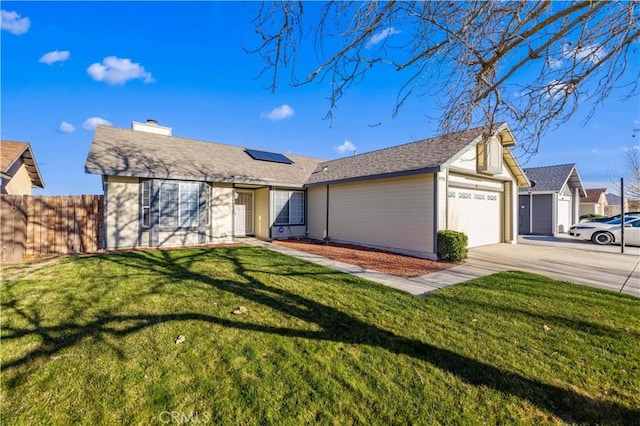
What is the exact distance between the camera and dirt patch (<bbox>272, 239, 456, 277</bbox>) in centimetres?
791

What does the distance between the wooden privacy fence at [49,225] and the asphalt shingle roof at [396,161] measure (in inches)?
366

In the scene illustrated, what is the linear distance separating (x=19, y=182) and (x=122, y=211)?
33.6 ft

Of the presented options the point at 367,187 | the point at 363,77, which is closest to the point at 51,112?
the point at 367,187

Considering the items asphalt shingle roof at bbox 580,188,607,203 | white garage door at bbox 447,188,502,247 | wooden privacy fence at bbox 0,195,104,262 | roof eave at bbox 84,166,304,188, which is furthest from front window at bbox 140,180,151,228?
asphalt shingle roof at bbox 580,188,607,203

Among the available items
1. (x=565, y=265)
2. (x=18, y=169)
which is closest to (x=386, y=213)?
(x=565, y=265)

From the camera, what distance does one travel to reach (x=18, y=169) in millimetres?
14773

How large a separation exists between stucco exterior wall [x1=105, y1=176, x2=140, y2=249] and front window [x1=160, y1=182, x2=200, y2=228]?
0.87 m

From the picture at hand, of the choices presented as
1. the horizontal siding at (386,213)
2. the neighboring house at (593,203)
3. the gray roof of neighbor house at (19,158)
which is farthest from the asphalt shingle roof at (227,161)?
the neighboring house at (593,203)

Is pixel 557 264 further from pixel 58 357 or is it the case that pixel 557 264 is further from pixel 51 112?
pixel 51 112

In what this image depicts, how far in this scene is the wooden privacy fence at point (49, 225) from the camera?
8.08 meters

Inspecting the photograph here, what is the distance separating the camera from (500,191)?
13.7 metres

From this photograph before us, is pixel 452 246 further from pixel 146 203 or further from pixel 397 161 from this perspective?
pixel 146 203

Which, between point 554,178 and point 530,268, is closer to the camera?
point 530,268

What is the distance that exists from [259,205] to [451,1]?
12619mm
